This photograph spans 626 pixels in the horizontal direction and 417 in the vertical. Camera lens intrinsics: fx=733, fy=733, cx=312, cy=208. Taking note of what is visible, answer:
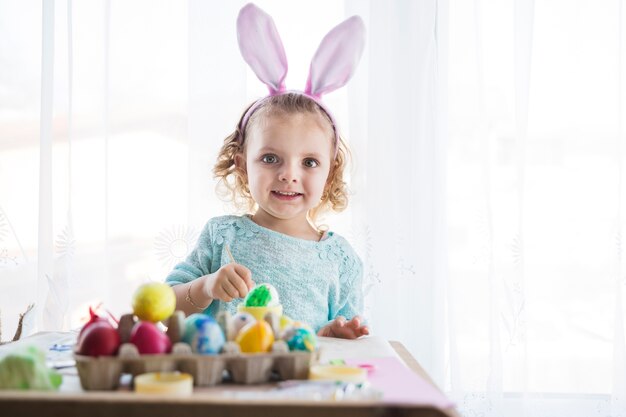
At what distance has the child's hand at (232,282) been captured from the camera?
108 cm

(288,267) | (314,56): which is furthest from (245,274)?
(314,56)

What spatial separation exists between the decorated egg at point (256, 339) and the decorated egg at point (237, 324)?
0.07ft

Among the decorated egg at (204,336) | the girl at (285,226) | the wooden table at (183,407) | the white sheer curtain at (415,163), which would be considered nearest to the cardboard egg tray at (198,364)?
the decorated egg at (204,336)

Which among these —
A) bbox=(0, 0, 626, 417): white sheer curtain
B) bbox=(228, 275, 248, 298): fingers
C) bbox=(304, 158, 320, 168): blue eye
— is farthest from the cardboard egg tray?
bbox=(0, 0, 626, 417): white sheer curtain

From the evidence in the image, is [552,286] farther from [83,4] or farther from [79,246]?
[83,4]

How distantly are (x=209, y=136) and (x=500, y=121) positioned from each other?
61cm

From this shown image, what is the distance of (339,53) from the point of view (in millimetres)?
1300

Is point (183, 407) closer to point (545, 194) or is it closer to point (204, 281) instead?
point (204, 281)

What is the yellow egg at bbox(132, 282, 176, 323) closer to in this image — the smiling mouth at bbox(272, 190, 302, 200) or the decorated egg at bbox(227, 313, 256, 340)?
the decorated egg at bbox(227, 313, 256, 340)

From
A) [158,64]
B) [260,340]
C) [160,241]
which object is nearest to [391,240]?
[160,241]

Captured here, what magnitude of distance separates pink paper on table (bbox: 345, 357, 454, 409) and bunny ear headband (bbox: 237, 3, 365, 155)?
58cm

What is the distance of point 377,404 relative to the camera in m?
0.59

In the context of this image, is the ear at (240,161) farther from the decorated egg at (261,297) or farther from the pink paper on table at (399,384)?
the pink paper on table at (399,384)

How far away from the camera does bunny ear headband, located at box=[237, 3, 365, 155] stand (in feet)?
4.17
